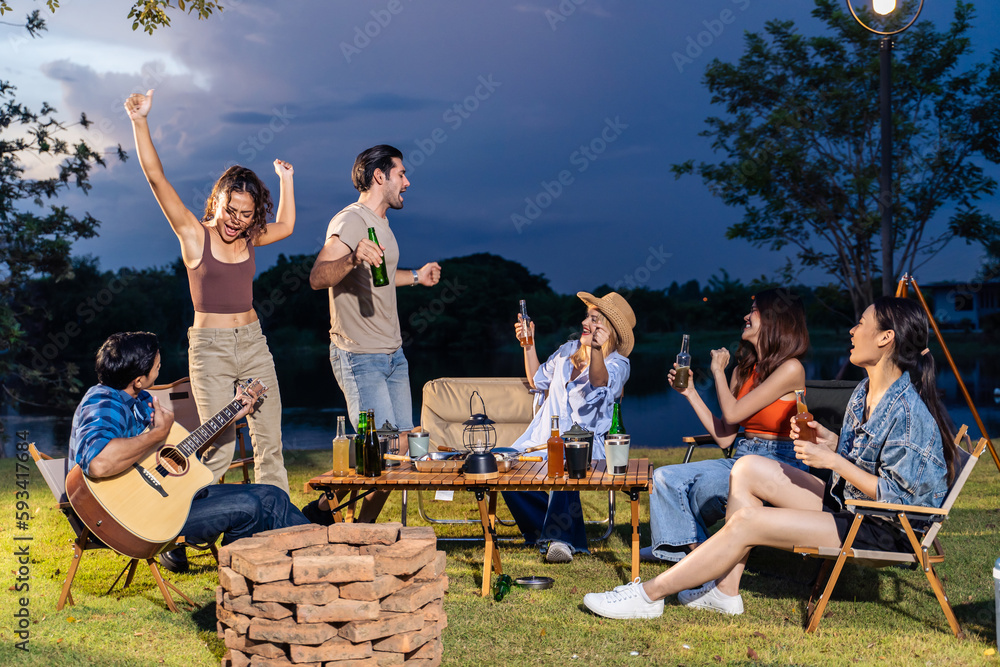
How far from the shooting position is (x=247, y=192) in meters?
3.62

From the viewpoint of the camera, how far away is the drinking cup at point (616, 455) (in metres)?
3.33

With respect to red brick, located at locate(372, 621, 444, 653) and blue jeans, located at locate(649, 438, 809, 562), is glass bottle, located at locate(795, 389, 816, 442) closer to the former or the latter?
blue jeans, located at locate(649, 438, 809, 562)

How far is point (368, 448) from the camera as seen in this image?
3486 mm

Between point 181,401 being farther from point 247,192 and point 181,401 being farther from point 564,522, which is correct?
point 564,522

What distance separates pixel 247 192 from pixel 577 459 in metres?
1.89

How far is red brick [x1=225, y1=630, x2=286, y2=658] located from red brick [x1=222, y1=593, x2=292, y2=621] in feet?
0.27

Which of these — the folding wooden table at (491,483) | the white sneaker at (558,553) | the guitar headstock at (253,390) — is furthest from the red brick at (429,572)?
the white sneaker at (558,553)

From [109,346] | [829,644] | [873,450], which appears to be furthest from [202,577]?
[873,450]

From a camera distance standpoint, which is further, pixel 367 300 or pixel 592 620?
pixel 367 300

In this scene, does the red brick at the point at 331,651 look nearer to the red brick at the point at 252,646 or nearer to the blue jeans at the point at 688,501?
the red brick at the point at 252,646

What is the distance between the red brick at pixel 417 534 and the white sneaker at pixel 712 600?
119 cm

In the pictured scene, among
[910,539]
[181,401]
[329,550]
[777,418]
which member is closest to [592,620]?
[329,550]

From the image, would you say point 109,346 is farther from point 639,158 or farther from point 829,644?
point 639,158

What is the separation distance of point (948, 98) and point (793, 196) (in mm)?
2871
